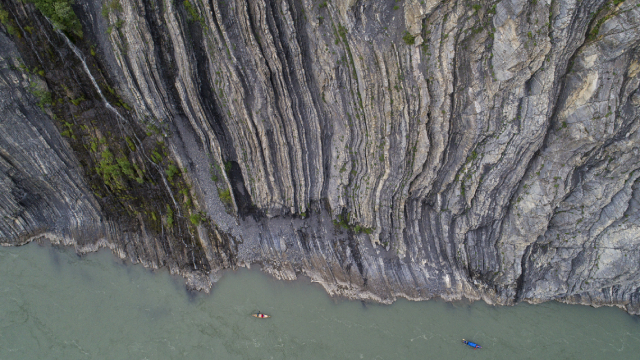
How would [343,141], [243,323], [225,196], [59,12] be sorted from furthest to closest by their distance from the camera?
[243,323] → [225,196] → [343,141] → [59,12]

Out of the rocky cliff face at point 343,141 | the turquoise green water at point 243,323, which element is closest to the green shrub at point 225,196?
the rocky cliff face at point 343,141

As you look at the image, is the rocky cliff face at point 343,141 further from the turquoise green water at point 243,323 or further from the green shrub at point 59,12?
the turquoise green water at point 243,323

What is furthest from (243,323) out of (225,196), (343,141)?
(343,141)

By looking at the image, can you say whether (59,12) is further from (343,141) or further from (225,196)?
(343,141)

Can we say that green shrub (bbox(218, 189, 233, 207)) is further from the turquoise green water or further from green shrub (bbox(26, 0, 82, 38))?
green shrub (bbox(26, 0, 82, 38))

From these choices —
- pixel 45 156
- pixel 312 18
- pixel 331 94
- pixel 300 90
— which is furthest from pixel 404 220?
pixel 45 156

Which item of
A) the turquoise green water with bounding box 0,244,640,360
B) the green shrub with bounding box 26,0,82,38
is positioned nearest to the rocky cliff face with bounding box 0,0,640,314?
the green shrub with bounding box 26,0,82,38
